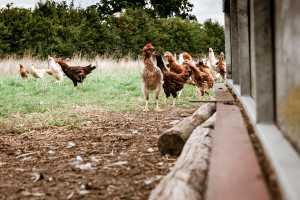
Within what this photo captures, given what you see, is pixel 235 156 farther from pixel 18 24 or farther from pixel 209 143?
pixel 18 24

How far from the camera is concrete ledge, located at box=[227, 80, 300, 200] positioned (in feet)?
6.19

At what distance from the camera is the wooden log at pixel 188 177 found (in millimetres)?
2418

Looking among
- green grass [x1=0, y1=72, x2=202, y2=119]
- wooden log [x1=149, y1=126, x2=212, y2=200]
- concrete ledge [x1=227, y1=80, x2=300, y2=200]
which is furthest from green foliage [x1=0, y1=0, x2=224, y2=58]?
concrete ledge [x1=227, y1=80, x2=300, y2=200]

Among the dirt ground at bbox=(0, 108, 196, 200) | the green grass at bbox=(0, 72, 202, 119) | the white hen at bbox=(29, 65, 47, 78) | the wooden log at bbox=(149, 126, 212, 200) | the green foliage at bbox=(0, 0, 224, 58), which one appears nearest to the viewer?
the wooden log at bbox=(149, 126, 212, 200)

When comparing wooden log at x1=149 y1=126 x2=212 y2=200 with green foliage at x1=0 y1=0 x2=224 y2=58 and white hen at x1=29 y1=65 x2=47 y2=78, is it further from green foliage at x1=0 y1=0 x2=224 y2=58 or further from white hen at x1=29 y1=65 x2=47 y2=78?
green foliage at x1=0 y1=0 x2=224 y2=58

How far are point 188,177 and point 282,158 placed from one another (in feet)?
1.92

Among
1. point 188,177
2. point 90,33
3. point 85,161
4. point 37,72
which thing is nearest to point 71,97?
point 37,72

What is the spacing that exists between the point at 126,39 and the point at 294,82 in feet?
90.9

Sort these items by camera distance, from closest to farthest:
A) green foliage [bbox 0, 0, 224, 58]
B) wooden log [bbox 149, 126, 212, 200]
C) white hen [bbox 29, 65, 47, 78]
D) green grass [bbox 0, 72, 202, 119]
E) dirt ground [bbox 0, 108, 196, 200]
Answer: wooden log [bbox 149, 126, 212, 200], dirt ground [bbox 0, 108, 196, 200], green grass [bbox 0, 72, 202, 119], white hen [bbox 29, 65, 47, 78], green foliage [bbox 0, 0, 224, 58]

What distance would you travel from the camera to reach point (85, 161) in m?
4.67

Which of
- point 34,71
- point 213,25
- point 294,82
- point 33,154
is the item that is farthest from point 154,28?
point 294,82

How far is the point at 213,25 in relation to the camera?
3422 cm

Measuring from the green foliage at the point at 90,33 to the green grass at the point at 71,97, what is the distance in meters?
9.04

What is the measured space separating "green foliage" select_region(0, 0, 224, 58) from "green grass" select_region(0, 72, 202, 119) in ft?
29.7
